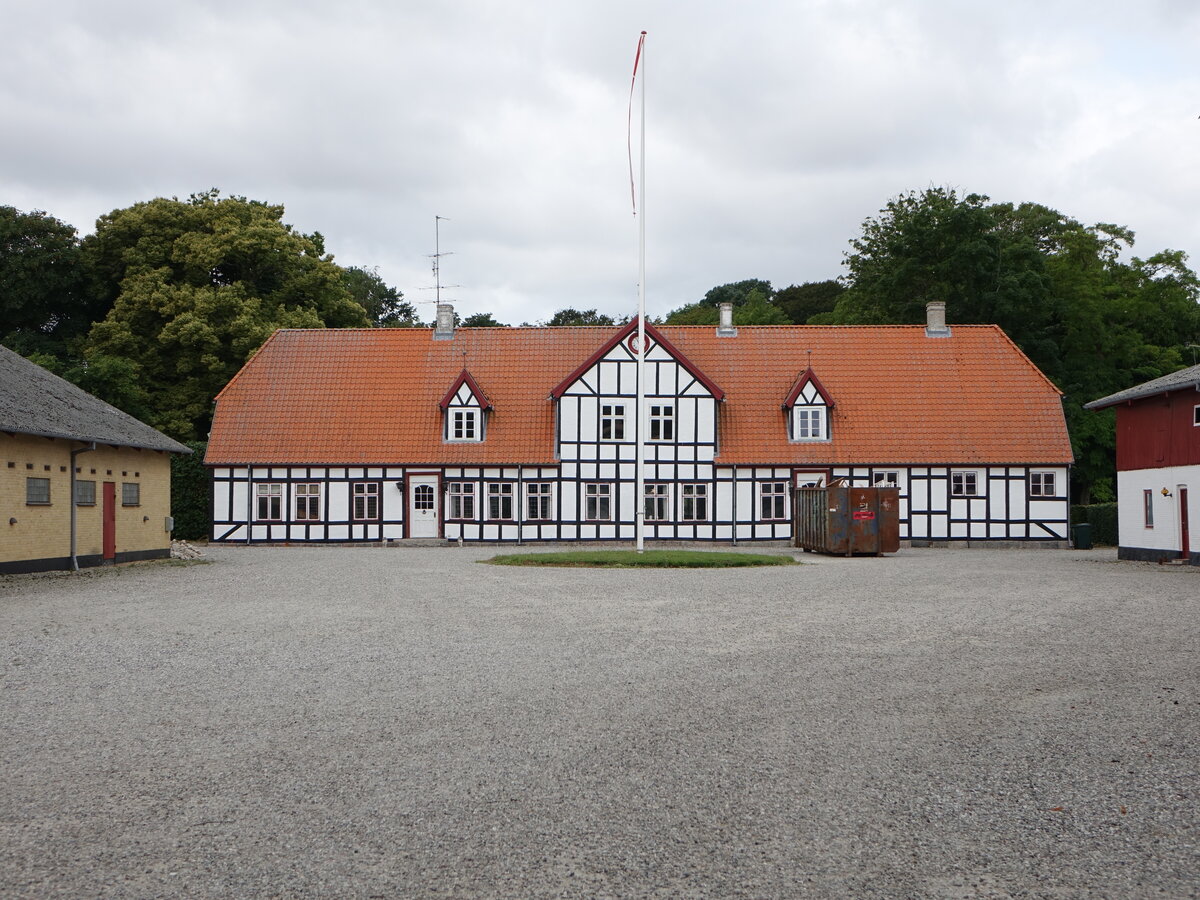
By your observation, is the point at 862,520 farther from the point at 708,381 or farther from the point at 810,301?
the point at 810,301

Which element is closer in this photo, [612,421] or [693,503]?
[693,503]

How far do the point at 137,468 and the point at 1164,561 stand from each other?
955 inches

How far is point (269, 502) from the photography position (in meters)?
35.7

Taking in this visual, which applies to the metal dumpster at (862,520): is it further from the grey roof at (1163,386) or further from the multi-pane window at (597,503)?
the multi-pane window at (597,503)

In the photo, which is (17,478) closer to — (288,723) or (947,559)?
(288,723)

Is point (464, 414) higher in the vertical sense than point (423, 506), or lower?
higher

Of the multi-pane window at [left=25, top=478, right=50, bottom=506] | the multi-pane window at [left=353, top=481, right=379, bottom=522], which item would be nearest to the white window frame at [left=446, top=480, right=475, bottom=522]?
the multi-pane window at [left=353, top=481, right=379, bottom=522]

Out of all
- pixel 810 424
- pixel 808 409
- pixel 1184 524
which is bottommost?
pixel 1184 524

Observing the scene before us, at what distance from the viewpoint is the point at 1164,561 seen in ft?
87.7

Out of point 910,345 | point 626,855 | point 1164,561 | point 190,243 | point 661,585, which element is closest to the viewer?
point 626,855

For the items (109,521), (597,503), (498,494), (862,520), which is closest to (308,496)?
(498,494)

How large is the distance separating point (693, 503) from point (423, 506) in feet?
27.8

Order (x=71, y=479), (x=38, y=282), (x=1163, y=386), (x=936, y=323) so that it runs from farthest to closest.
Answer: (x=38, y=282), (x=936, y=323), (x=1163, y=386), (x=71, y=479)

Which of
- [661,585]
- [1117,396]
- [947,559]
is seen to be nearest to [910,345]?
[1117,396]
